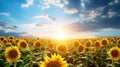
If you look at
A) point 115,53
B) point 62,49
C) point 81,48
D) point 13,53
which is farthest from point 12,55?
point 81,48

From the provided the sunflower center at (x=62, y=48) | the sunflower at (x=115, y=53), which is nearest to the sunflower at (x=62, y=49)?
the sunflower center at (x=62, y=48)

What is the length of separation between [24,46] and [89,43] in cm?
413

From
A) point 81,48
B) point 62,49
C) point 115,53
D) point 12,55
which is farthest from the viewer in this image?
point 81,48

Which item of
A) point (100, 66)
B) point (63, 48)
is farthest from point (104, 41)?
point (63, 48)

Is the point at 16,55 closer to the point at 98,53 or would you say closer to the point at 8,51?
the point at 8,51

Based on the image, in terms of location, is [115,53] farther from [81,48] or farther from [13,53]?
[13,53]

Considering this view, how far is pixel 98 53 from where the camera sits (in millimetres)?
15734

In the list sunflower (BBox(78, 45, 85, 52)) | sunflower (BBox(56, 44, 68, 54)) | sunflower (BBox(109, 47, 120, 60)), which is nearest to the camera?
sunflower (BBox(109, 47, 120, 60))

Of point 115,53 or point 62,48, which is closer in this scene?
point 115,53

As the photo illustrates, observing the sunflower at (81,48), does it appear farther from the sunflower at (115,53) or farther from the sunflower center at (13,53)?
the sunflower center at (13,53)

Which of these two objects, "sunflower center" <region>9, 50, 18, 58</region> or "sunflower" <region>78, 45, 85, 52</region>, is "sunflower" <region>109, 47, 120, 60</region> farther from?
"sunflower center" <region>9, 50, 18, 58</region>

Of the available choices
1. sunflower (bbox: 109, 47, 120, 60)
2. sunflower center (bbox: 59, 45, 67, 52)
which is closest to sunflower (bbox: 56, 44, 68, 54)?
sunflower center (bbox: 59, 45, 67, 52)

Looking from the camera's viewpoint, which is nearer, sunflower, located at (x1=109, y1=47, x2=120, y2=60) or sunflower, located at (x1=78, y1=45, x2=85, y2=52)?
sunflower, located at (x1=109, y1=47, x2=120, y2=60)

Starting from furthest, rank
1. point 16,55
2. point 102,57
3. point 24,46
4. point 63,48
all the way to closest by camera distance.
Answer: point 102,57
point 24,46
point 63,48
point 16,55
